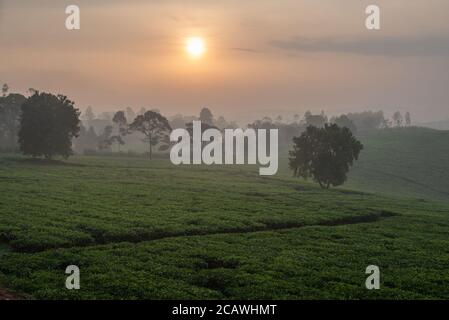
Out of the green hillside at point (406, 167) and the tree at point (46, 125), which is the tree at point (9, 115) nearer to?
the tree at point (46, 125)

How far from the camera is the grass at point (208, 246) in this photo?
82.4 feet

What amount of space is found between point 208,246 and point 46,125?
80.8 meters

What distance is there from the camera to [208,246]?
34312mm

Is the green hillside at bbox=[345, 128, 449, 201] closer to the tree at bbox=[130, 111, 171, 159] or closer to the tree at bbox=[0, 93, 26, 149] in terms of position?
the tree at bbox=[130, 111, 171, 159]

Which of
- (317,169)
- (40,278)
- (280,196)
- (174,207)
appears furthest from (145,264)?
(317,169)

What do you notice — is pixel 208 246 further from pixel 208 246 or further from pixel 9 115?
pixel 9 115

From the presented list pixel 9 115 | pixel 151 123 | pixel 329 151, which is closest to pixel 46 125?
pixel 151 123

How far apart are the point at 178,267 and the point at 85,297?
7311mm

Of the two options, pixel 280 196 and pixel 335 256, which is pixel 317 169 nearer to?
pixel 280 196

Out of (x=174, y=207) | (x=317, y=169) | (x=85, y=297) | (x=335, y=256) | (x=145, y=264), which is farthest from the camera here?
(x=317, y=169)

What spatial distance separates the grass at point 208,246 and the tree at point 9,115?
Answer: 10665cm

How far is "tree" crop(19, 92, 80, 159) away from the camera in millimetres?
102188

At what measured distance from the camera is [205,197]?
2477 inches

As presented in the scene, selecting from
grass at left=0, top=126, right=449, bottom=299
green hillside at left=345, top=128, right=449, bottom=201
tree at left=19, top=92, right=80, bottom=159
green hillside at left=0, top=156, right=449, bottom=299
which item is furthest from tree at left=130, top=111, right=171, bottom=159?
grass at left=0, top=126, right=449, bottom=299
